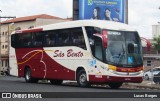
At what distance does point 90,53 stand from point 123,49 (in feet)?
5.88

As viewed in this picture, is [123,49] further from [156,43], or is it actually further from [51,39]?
[156,43]

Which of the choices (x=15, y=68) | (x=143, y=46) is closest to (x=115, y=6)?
(x=15, y=68)

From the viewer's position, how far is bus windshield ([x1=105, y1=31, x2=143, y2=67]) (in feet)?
81.5

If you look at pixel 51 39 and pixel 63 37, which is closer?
pixel 63 37

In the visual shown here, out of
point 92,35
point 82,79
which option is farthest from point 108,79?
point 92,35

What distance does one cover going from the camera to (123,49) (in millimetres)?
25141

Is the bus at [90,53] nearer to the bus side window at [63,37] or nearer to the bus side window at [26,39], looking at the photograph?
the bus side window at [63,37]

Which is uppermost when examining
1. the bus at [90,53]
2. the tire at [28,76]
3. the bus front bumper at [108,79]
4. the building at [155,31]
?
the building at [155,31]

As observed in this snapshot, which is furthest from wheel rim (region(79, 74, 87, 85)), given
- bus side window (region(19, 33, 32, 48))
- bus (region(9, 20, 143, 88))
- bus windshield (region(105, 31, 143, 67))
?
bus side window (region(19, 33, 32, 48))

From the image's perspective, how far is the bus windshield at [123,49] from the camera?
2483cm

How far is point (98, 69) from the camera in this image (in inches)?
996

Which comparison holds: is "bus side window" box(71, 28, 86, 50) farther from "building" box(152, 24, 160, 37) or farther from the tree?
the tree

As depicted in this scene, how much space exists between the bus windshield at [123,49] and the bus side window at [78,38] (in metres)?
1.73

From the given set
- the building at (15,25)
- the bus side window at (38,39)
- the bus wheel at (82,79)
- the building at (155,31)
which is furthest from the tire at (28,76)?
the building at (155,31)
